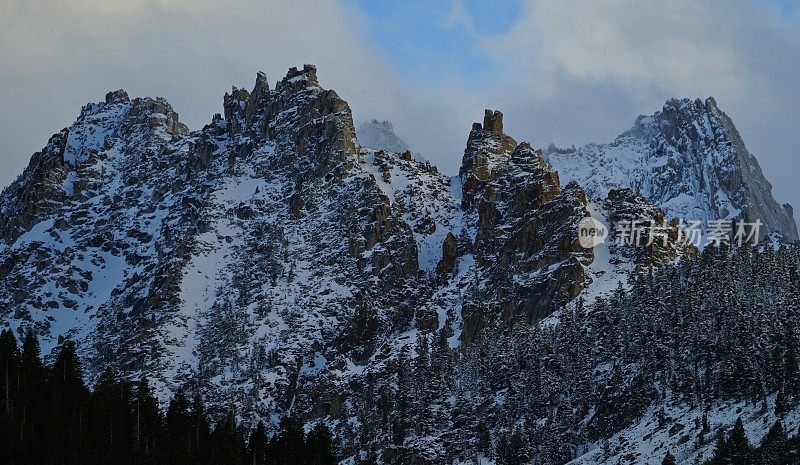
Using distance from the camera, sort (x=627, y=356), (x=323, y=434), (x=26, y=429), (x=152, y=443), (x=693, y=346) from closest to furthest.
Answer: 1. (x=26, y=429)
2. (x=152, y=443)
3. (x=323, y=434)
4. (x=693, y=346)
5. (x=627, y=356)

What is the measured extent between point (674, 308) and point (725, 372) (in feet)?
77.4

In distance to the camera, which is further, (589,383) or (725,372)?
(589,383)

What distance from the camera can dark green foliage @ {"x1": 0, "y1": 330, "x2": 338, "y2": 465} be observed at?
12950cm

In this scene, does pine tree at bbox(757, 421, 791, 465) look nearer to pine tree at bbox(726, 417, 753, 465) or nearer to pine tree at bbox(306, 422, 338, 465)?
pine tree at bbox(726, 417, 753, 465)

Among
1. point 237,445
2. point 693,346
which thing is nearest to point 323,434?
point 237,445

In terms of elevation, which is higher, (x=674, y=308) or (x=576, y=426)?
(x=674, y=308)

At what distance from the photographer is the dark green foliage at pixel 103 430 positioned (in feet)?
425

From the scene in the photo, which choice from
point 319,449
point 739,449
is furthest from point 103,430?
point 739,449

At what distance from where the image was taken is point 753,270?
194 m

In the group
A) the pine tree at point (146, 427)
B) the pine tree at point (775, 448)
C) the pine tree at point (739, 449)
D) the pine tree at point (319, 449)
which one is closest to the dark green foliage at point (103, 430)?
the pine tree at point (319, 449)

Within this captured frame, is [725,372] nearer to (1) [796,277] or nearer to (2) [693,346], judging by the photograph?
(2) [693,346]

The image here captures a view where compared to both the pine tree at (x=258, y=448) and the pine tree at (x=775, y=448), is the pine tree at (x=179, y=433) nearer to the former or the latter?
the pine tree at (x=258, y=448)

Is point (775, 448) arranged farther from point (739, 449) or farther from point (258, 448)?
point (258, 448)

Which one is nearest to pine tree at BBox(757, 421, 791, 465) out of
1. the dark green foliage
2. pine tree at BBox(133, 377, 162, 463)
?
the dark green foliage
